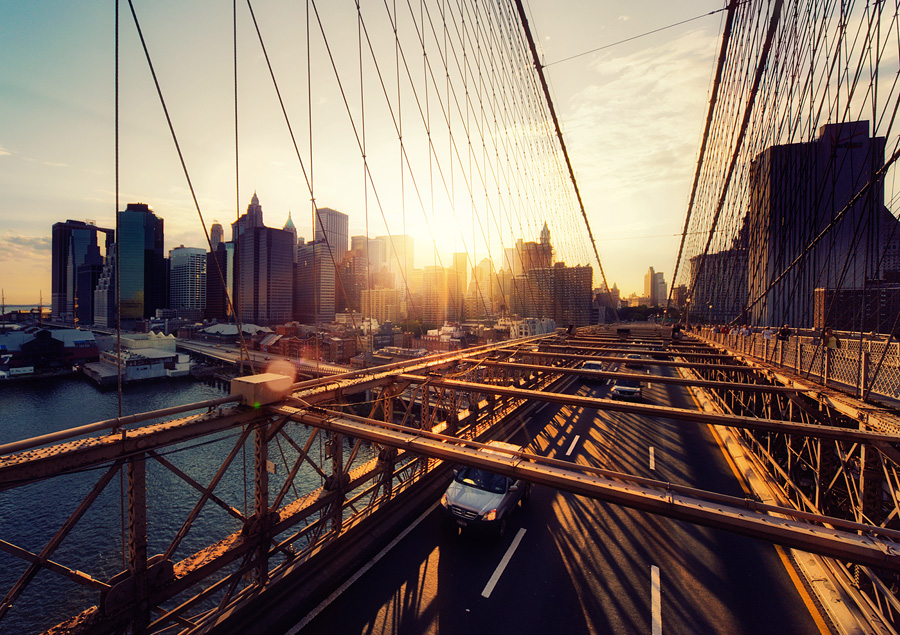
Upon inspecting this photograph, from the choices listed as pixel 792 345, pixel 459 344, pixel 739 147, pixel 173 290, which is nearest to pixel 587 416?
pixel 792 345

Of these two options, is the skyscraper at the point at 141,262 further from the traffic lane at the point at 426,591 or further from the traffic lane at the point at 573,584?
the traffic lane at the point at 573,584

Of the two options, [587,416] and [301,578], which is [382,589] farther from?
[587,416]

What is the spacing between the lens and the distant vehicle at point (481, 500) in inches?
352

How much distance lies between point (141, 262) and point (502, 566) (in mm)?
151383

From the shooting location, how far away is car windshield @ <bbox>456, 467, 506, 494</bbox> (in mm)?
9867

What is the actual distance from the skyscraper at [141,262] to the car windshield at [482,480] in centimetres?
13533

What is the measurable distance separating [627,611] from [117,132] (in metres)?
12.0

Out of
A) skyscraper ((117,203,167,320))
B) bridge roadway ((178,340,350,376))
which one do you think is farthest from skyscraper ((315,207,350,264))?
skyscraper ((117,203,167,320))

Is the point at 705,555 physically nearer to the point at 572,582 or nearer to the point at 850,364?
the point at 572,582

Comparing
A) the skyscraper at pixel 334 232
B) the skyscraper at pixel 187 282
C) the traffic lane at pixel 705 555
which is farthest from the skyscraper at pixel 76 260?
the traffic lane at pixel 705 555

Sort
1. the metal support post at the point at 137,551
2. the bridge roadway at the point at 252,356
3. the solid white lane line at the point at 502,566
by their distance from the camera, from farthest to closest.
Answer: the bridge roadway at the point at 252,356 < the solid white lane line at the point at 502,566 < the metal support post at the point at 137,551

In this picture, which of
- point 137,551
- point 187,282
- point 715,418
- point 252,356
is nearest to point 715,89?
point 715,418

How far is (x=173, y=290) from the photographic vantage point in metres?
149

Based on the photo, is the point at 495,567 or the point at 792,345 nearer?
the point at 495,567
